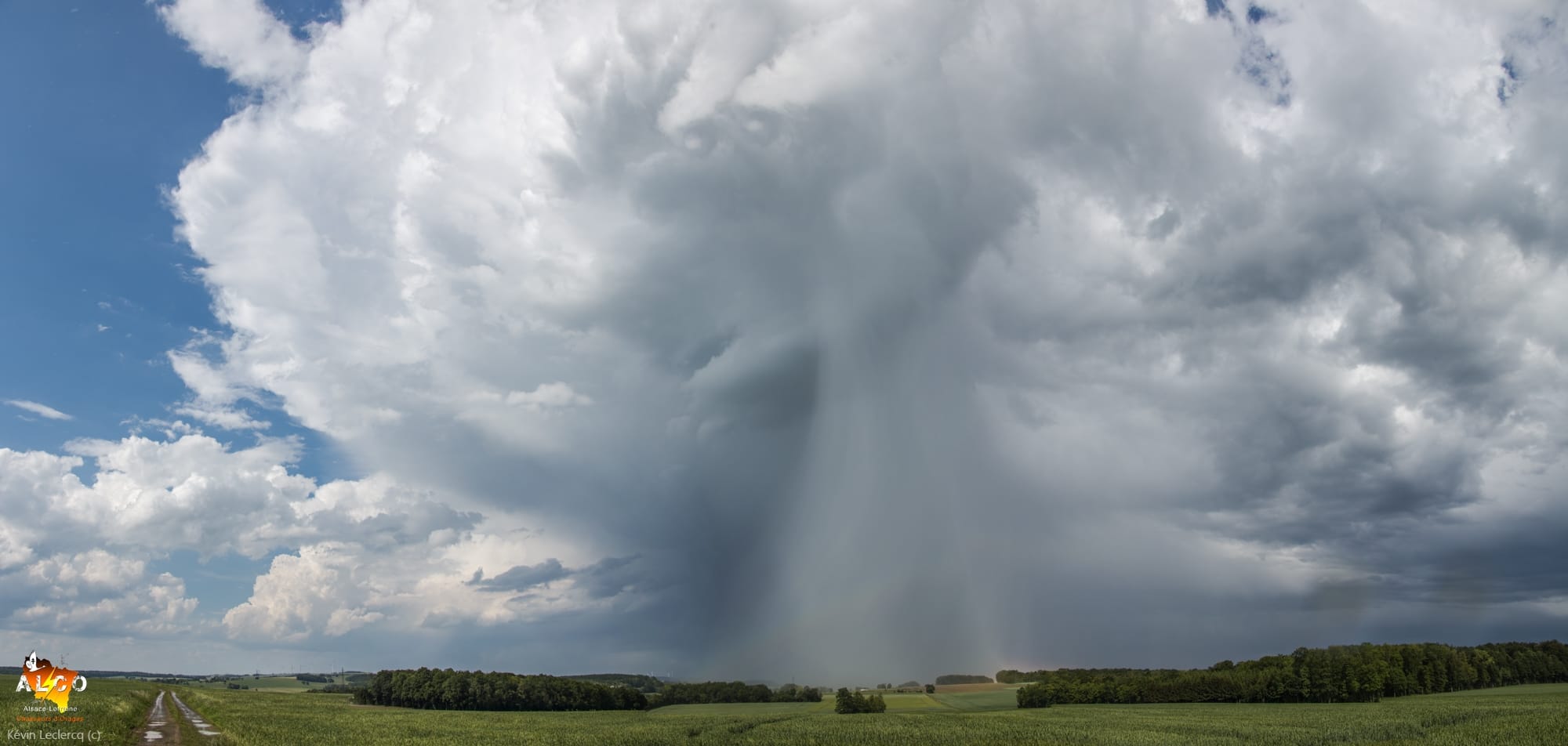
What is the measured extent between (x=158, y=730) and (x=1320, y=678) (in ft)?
547

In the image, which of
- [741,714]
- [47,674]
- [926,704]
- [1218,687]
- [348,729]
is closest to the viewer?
[47,674]

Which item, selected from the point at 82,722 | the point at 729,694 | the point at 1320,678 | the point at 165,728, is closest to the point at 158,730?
the point at 165,728

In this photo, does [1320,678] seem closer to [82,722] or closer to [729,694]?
[729,694]

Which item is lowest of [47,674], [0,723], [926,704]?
[926,704]

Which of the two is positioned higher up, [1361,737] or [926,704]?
[1361,737]

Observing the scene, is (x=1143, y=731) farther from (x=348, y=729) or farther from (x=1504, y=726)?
(x=348, y=729)

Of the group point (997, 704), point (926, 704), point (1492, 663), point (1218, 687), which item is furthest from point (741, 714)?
point (1492, 663)

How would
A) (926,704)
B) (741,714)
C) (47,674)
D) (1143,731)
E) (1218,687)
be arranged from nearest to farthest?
(47,674) → (1143,731) → (741,714) → (1218,687) → (926,704)

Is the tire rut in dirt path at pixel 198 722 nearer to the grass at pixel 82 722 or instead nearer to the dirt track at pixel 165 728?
the dirt track at pixel 165 728

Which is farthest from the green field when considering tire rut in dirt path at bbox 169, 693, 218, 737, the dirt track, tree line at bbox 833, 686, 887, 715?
tree line at bbox 833, 686, 887, 715

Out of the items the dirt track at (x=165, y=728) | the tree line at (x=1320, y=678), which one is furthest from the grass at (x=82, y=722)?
the tree line at (x=1320, y=678)

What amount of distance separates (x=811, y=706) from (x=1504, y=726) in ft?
341

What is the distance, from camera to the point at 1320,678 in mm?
131500

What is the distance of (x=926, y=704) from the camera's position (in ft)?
498
